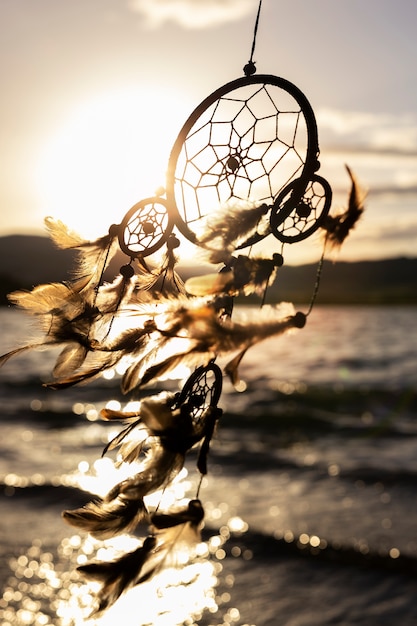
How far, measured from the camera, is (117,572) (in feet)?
5.14

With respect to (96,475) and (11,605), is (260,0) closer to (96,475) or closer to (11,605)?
(11,605)

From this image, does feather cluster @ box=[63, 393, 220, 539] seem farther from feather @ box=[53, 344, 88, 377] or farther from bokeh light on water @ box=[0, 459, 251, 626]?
bokeh light on water @ box=[0, 459, 251, 626]

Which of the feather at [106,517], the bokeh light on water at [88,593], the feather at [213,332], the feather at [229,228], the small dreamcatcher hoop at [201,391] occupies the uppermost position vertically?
the feather at [229,228]

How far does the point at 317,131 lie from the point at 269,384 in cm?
2260

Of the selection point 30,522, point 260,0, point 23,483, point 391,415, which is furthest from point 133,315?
point 391,415

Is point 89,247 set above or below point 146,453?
above

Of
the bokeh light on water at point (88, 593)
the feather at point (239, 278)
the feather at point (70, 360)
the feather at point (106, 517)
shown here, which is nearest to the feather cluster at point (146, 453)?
the feather at point (106, 517)

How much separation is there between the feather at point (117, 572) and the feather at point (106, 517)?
2.3 inches

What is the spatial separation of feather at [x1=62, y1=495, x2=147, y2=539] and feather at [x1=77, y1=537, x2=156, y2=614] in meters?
0.06

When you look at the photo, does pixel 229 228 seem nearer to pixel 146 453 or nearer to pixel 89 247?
pixel 89 247

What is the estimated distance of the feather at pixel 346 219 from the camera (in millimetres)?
1828

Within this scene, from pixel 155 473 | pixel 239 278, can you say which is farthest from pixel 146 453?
pixel 239 278

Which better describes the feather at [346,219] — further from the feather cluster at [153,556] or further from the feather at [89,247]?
the feather cluster at [153,556]

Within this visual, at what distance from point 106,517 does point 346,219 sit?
944mm
